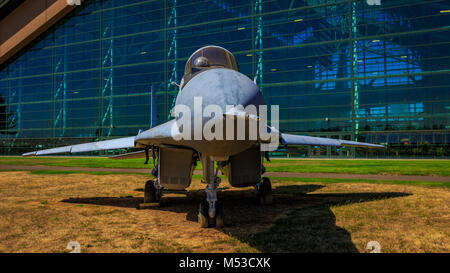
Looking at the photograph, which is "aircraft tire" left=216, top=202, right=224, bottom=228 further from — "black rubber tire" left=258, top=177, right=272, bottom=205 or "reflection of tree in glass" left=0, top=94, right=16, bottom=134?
"reflection of tree in glass" left=0, top=94, right=16, bottom=134

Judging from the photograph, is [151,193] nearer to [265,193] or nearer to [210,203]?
[265,193]

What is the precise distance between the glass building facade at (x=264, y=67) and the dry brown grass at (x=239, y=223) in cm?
2954

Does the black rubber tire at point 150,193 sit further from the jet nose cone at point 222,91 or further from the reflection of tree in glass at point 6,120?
the reflection of tree in glass at point 6,120

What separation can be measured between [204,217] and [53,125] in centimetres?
5469

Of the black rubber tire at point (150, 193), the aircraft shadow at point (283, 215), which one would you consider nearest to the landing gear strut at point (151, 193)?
the black rubber tire at point (150, 193)

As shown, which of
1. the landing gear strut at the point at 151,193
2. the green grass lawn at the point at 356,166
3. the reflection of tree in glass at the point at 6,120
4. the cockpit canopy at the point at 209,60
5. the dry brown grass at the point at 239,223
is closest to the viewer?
the dry brown grass at the point at 239,223

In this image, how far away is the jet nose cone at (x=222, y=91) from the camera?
4.39m

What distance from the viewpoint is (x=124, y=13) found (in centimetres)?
5053

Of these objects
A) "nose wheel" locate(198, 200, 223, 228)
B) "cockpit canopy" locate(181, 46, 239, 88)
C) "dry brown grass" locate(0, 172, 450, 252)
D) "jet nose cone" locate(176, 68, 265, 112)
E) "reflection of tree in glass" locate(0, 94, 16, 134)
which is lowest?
"dry brown grass" locate(0, 172, 450, 252)

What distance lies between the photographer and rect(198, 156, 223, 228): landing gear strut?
639cm

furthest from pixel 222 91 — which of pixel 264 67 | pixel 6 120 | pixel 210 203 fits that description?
pixel 6 120

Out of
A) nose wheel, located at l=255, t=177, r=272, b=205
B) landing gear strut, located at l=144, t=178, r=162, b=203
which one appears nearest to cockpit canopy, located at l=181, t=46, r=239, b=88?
nose wheel, located at l=255, t=177, r=272, b=205

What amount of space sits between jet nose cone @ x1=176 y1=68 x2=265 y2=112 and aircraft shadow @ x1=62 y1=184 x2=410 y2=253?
2486mm

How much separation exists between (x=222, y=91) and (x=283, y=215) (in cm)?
452
